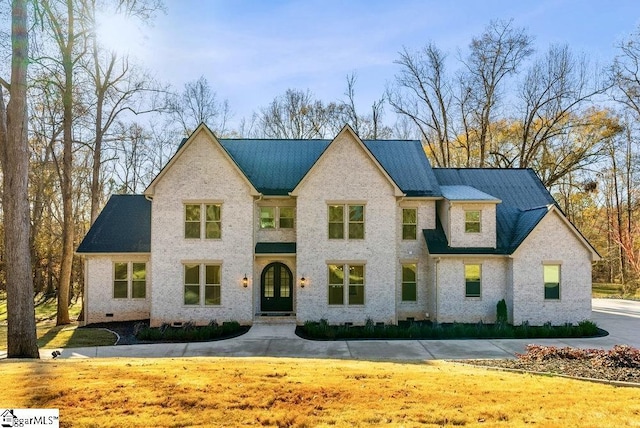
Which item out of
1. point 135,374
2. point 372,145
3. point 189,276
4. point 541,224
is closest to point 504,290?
point 541,224

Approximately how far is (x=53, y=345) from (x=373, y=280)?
12664 millimetres

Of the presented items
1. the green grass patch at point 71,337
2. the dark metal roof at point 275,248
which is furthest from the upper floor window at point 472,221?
the green grass patch at point 71,337

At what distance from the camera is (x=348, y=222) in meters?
20.0

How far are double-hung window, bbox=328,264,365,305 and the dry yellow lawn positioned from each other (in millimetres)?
8989

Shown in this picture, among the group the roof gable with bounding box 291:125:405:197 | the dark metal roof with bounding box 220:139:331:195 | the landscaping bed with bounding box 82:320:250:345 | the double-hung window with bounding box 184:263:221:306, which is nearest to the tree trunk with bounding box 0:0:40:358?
the landscaping bed with bounding box 82:320:250:345

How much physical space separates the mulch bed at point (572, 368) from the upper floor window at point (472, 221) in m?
8.17

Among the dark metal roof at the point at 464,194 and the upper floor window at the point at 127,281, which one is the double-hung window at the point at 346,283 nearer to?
the dark metal roof at the point at 464,194

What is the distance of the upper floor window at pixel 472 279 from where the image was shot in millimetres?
20203

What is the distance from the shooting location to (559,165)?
35.0 m

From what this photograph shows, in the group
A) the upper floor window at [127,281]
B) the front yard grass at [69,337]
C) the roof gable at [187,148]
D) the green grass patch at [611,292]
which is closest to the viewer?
the front yard grass at [69,337]

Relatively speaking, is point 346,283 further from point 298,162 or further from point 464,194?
point 464,194

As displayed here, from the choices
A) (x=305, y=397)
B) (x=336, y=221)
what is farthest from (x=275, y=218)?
(x=305, y=397)

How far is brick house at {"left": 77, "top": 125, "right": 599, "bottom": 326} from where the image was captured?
64.3 ft

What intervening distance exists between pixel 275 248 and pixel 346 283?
3.51 m
